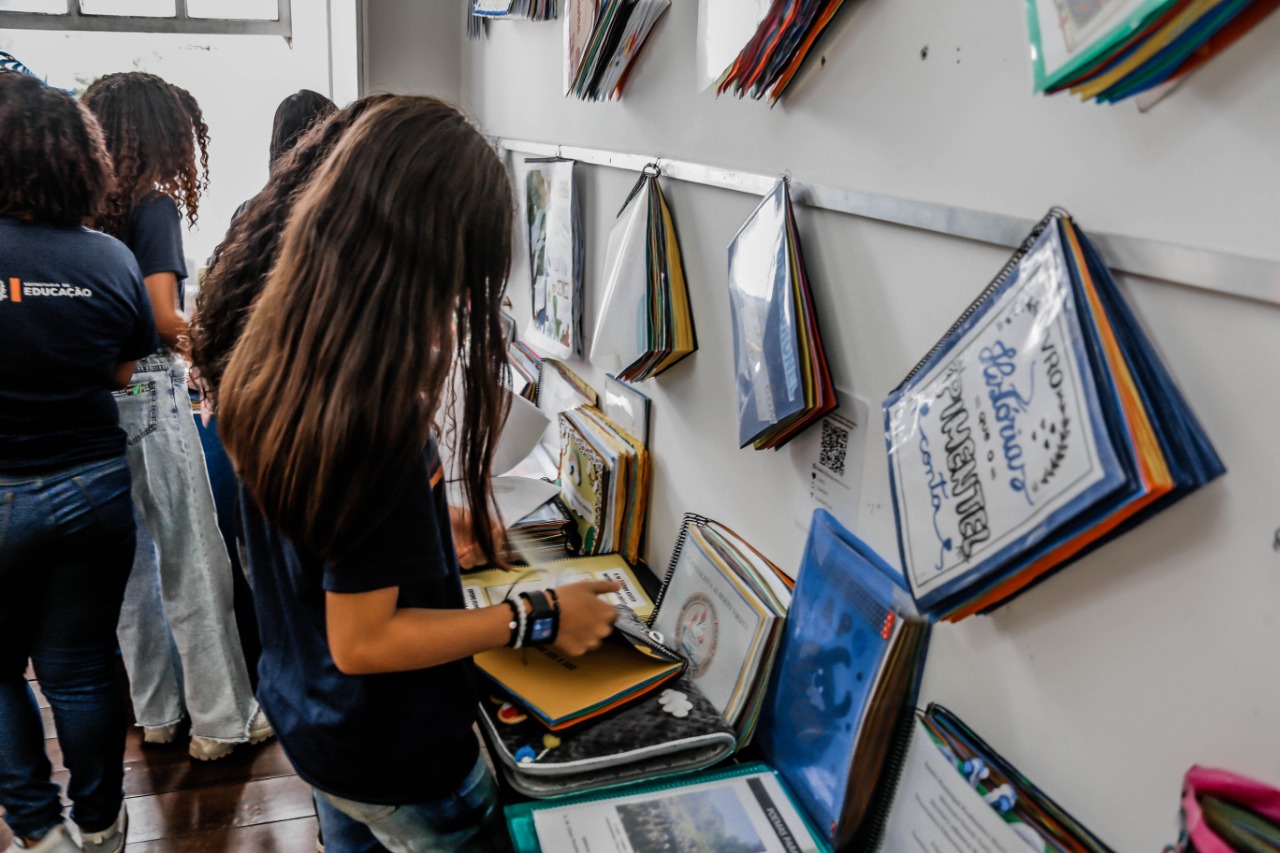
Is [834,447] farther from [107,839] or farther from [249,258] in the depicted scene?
[107,839]

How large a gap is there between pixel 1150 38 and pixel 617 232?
40.4 inches

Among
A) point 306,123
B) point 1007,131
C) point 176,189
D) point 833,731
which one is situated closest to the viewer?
point 1007,131

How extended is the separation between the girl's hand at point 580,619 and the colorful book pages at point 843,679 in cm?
21

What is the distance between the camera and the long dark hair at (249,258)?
104 centimetres

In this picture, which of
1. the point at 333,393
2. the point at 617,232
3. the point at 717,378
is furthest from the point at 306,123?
the point at 333,393

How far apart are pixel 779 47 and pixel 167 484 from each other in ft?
4.88

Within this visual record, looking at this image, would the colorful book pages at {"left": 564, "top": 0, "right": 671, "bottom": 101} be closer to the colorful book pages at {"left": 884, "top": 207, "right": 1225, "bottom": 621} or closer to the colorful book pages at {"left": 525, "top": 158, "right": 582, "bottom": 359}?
the colorful book pages at {"left": 525, "top": 158, "right": 582, "bottom": 359}

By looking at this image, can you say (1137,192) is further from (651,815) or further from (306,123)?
(306,123)

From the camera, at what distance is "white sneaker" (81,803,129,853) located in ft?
5.25

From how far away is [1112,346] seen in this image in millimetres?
599

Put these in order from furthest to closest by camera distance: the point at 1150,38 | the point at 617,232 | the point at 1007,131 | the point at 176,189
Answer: the point at 176,189
the point at 617,232
the point at 1007,131
the point at 1150,38

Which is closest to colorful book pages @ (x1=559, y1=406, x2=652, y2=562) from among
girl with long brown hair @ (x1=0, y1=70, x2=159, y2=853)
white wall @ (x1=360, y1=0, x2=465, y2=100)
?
girl with long brown hair @ (x1=0, y1=70, x2=159, y2=853)

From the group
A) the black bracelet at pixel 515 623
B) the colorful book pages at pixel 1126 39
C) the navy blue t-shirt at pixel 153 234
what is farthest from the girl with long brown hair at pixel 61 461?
the colorful book pages at pixel 1126 39

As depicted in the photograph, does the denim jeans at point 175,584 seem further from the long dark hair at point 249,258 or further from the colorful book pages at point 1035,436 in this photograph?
the colorful book pages at point 1035,436
